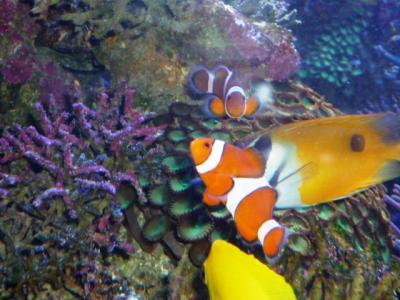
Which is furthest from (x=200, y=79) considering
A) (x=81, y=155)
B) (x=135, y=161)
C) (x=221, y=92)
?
(x=81, y=155)

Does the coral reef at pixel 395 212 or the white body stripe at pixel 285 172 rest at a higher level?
the white body stripe at pixel 285 172

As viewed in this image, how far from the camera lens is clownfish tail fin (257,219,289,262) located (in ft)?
6.22

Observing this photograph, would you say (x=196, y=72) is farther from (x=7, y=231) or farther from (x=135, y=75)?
(x=7, y=231)

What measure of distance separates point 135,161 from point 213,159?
3.69 ft

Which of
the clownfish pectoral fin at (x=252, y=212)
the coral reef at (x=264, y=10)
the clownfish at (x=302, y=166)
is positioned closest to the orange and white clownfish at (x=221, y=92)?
the clownfish at (x=302, y=166)

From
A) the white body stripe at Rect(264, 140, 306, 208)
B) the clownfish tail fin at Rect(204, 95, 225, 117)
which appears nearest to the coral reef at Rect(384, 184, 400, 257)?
the white body stripe at Rect(264, 140, 306, 208)

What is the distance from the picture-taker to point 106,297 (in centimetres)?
245

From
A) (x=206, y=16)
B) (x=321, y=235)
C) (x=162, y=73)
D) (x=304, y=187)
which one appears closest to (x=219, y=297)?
(x=304, y=187)

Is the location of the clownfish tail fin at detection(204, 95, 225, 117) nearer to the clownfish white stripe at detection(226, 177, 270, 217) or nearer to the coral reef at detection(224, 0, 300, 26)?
the clownfish white stripe at detection(226, 177, 270, 217)

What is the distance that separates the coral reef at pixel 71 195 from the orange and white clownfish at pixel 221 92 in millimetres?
→ 566

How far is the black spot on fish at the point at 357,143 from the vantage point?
2.32 metres

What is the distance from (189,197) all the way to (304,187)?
0.81 meters

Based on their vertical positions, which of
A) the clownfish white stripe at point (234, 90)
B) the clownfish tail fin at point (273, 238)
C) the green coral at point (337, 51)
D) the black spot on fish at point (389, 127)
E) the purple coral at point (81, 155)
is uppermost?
the black spot on fish at point (389, 127)

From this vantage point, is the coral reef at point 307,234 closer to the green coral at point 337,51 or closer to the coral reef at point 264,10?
the coral reef at point 264,10
